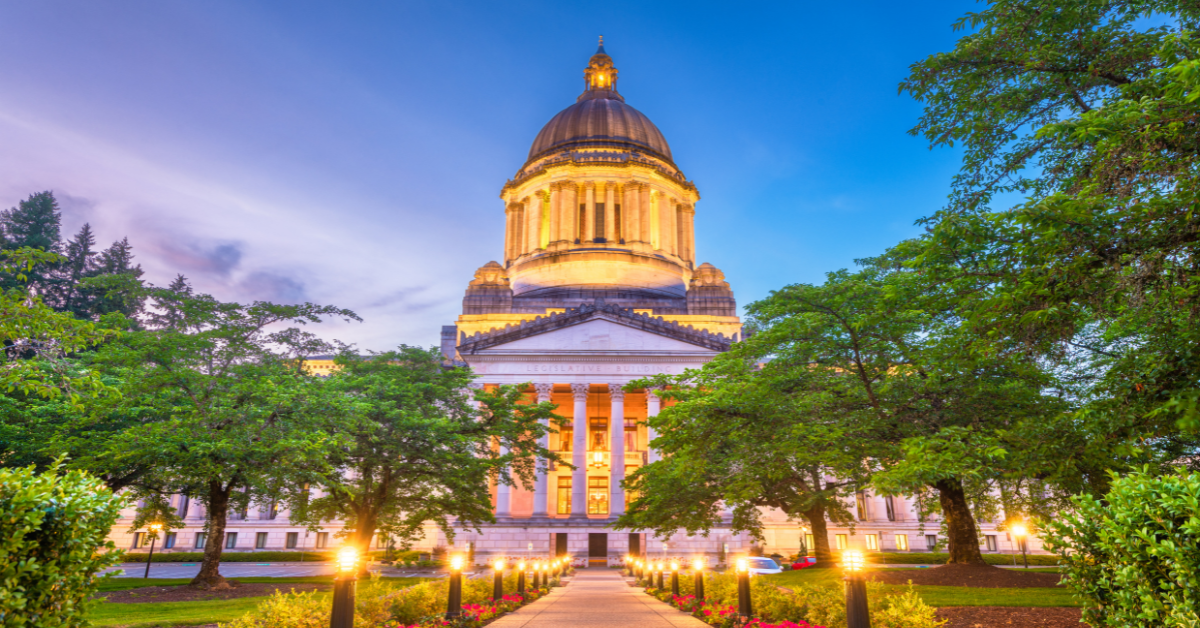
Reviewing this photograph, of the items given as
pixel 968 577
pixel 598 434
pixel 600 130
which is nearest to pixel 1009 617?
pixel 968 577

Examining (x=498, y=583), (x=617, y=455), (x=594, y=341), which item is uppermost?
(x=594, y=341)

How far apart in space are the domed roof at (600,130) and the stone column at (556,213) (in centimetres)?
567

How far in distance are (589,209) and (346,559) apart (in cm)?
6159

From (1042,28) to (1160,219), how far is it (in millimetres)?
4882

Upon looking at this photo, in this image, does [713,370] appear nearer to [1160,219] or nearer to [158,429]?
[1160,219]

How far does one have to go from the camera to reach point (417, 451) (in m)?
27.2

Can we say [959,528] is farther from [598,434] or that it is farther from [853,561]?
[598,434]

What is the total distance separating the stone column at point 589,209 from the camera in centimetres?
6888

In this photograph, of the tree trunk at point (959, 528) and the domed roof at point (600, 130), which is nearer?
the tree trunk at point (959, 528)

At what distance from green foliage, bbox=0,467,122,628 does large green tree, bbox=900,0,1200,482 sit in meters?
10.1

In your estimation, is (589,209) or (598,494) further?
(589,209)

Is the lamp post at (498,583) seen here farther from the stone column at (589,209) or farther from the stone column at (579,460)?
the stone column at (589,209)

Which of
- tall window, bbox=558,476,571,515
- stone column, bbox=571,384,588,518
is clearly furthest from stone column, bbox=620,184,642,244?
tall window, bbox=558,476,571,515

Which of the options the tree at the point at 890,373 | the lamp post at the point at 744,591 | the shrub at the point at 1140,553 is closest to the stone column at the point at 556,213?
the tree at the point at 890,373
